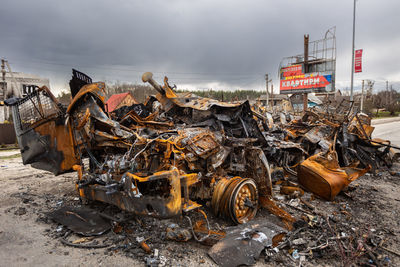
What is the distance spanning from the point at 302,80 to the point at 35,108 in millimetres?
27376

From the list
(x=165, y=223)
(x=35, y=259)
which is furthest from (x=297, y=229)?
(x=35, y=259)

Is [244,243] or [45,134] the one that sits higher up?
[45,134]

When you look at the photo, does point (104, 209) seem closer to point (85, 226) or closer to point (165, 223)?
point (85, 226)

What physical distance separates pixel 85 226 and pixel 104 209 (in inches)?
24.6

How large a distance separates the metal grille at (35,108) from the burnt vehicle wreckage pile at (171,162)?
17 mm

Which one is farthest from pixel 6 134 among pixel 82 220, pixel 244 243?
pixel 244 243

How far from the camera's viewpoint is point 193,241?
3258 mm

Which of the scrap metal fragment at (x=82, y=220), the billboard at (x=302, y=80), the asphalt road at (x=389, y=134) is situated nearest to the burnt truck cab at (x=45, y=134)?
the scrap metal fragment at (x=82, y=220)

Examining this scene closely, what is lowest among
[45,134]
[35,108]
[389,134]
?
[389,134]

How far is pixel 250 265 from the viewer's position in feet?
8.89

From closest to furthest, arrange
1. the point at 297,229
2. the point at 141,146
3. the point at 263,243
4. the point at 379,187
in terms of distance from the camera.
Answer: the point at 263,243 < the point at 297,229 < the point at 141,146 < the point at 379,187

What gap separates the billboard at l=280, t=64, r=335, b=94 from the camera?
25.2 m

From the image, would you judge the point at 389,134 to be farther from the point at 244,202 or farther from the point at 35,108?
the point at 35,108

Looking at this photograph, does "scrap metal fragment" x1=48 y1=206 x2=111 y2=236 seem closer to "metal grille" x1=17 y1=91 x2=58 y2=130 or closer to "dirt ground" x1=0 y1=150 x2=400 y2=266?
"dirt ground" x1=0 y1=150 x2=400 y2=266
